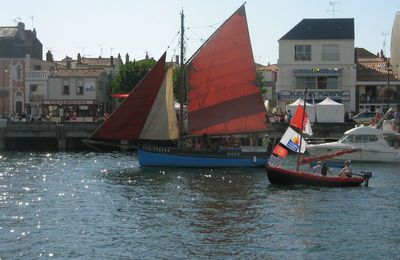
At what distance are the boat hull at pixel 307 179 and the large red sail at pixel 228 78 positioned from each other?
13.8m

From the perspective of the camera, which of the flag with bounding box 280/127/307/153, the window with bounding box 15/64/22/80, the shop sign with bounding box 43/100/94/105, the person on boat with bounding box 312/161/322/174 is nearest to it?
the flag with bounding box 280/127/307/153

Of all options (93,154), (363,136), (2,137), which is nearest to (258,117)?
(363,136)

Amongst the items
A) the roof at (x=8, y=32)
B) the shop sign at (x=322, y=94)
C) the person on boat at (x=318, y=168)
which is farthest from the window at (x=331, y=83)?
the roof at (x=8, y=32)

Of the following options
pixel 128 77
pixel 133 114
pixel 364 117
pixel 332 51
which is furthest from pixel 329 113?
pixel 128 77

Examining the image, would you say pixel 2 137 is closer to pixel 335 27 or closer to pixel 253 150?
pixel 253 150

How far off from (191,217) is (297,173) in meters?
12.0

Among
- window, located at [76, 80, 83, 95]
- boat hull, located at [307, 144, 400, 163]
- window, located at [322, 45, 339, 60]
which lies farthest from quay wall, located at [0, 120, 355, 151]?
window, located at [322, 45, 339, 60]

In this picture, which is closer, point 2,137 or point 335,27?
point 2,137

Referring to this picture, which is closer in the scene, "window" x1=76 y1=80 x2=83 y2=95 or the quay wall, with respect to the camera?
the quay wall

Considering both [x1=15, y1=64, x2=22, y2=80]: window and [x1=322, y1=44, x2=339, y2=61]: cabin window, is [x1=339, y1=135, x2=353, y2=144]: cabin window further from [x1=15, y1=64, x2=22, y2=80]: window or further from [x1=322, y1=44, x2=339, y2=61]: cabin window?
[x1=15, y1=64, x2=22, y2=80]: window

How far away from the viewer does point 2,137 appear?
3179 inches

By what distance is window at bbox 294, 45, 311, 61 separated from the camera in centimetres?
9275

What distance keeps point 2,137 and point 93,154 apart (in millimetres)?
13003

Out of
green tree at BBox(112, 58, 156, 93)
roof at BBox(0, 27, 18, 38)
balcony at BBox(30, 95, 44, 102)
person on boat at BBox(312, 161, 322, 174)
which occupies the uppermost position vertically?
roof at BBox(0, 27, 18, 38)
